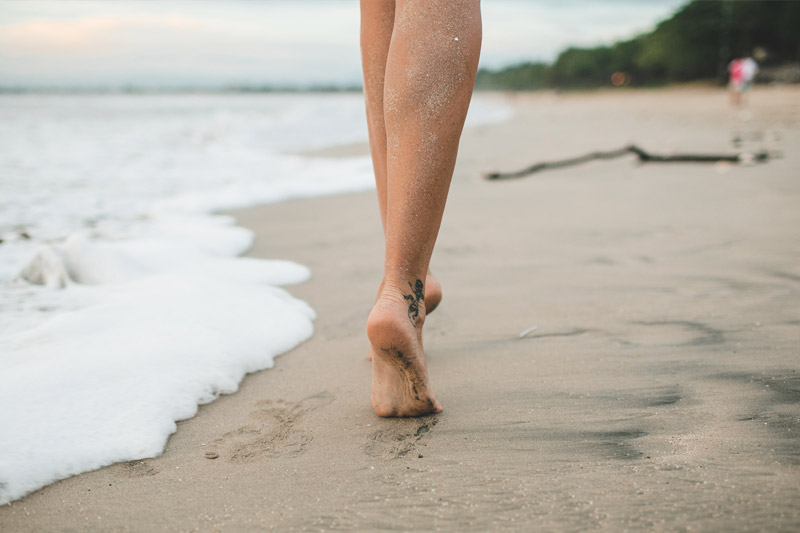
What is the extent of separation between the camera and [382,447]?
0.95 metres

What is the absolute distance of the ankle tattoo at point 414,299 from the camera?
1.01 m

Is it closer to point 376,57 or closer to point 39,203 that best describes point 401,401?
point 376,57

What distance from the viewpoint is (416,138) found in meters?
0.98

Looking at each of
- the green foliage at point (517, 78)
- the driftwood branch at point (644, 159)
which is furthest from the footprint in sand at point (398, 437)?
the green foliage at point (517, 78)

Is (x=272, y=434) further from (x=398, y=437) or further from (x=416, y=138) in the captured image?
(x=416, y=138)

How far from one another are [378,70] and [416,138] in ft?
1.10

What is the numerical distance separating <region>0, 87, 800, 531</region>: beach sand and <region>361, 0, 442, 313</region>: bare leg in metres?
0.32

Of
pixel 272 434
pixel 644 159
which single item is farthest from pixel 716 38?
pixel 272 434

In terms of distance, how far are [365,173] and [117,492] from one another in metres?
4.60

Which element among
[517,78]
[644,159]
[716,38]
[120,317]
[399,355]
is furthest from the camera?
[517,78]

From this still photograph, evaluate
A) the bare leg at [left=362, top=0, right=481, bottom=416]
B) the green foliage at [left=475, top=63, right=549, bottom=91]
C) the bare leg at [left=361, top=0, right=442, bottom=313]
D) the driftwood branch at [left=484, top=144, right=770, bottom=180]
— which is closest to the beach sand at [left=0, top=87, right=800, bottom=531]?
the bare leg at [left=362, top=0, right=481, bottom=416]

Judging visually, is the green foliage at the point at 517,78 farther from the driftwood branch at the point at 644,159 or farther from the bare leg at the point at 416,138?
the bare leg at the point at 416,138

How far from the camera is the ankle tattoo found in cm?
101

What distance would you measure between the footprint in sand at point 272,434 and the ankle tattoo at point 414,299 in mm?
280
